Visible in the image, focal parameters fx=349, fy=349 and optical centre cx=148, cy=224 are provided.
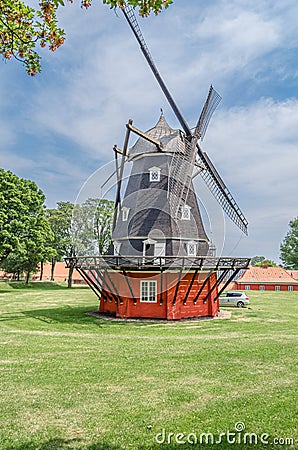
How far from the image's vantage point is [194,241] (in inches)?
742

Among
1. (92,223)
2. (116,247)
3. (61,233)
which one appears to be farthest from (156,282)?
(61,233)

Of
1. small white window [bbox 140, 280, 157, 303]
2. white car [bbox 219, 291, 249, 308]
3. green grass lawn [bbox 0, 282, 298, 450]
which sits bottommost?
green grass lawn [bbox 0, 282, 298, 450]

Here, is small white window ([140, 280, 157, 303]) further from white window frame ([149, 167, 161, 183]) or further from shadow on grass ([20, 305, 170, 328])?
white window frame ([149, 167, 161, 183])

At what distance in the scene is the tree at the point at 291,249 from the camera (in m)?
56.2

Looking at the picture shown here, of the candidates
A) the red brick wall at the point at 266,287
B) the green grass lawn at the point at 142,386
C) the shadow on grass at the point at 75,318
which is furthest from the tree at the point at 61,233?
the green grass lawn at the point at 142,386

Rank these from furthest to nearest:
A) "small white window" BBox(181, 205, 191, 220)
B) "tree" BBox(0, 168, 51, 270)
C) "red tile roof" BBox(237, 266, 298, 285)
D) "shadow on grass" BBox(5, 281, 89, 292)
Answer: "red tile roof" BBox(237, 266, 298, 285) < "shadow on grass" BBox(5, 281, 89, 292) < "tree" BBox(0, 168, 51, 270) < "small white window" BBox(181, 205, 191, 220)

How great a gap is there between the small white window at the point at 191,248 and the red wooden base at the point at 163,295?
1100mm

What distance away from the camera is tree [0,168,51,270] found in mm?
32156

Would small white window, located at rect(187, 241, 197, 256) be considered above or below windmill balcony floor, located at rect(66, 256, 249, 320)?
above

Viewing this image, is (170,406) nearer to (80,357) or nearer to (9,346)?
(80,357)

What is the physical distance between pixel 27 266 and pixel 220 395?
40273 mm

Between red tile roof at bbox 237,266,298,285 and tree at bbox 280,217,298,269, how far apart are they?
5367 millimetres

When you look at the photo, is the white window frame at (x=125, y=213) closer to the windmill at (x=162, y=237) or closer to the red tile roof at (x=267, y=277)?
the windmill at (x=162, y=237)

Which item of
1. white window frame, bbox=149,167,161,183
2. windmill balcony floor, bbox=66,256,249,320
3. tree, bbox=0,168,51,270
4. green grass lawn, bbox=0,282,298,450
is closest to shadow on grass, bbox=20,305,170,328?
windmill balcony floor, bbox=66,256,249,320
